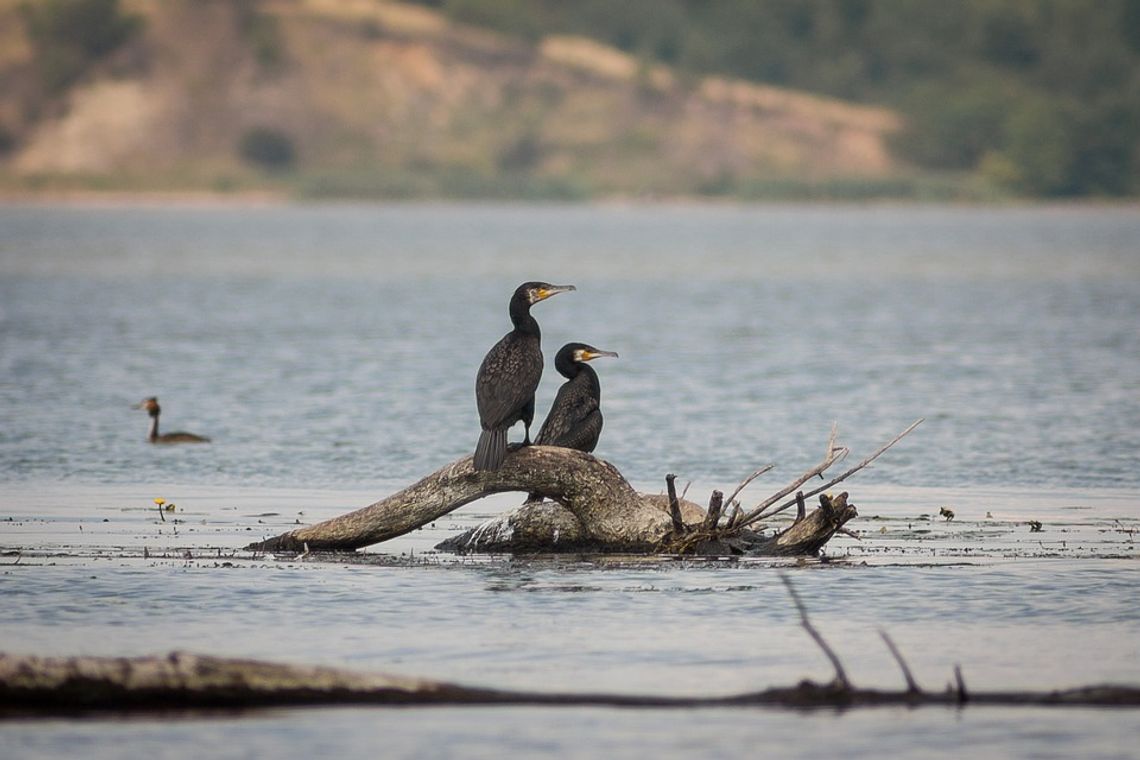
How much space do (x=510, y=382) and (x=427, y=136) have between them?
178 metres

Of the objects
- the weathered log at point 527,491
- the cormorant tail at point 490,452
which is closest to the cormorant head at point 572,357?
the weathered log at point 527,491

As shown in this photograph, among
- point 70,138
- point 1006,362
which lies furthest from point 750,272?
point 70,138

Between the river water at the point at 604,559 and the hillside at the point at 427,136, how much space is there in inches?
5328

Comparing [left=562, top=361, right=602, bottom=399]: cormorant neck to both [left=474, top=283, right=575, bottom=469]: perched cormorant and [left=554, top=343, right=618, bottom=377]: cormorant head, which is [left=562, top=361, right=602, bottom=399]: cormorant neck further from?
[left=474, top=283, right=575, bottom=469]: perched cormorant

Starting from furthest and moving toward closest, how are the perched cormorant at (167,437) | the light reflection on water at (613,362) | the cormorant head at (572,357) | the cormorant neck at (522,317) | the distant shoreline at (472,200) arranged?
the distant shoreline at (472,200)
the perched cormorant at (167,437)
the light reflection on water at (613,362)
the cormorant head at (572,357)
the cormorant neck at (522,317)

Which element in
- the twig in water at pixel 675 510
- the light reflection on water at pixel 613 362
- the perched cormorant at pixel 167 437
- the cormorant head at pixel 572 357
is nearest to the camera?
the twig in water at pixel 675 510

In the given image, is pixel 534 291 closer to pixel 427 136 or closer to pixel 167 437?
pixel 167 437

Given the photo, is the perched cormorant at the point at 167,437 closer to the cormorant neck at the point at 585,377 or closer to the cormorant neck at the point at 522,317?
the cormorant neck at the point at 585,377

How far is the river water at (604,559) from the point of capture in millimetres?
10055

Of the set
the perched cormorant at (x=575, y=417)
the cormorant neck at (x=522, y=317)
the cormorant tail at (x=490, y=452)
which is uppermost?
the cormorant neck at (x=522, y=317)

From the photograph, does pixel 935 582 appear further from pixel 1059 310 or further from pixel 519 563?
pixel 1059 310

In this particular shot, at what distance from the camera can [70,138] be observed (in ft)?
625

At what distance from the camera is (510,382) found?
46.1 ft

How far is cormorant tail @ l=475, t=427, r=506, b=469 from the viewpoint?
13648 mm
